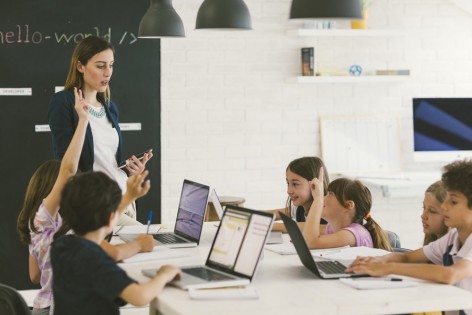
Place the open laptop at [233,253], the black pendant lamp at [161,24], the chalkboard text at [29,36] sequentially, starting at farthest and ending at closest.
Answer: the chalkboard text at [29,36] → the black pendant lamp at [161,24] → the open laptop at [233,253]

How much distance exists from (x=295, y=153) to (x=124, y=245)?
3025 mm

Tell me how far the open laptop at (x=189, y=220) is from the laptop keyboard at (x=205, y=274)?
1.88 ft

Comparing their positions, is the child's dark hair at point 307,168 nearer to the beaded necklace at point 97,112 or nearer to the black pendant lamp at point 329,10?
the beaded necklace at point 97,112

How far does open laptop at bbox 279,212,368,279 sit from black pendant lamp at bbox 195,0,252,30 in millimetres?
1161

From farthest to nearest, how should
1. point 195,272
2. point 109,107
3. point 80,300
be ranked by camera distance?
point 109,107 < point 195,272 < point 80,300

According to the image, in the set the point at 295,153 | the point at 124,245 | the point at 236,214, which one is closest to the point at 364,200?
the point at 236,214

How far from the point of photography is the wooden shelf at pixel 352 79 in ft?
19.1

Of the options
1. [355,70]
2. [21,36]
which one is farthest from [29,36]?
[355,70]

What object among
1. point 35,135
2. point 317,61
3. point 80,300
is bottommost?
point 80,300

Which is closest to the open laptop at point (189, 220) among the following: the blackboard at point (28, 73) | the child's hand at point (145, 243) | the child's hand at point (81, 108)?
the child's hand at point (145, 243)

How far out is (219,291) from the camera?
2578mm

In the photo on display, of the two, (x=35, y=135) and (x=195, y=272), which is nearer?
(x=195, y=272)

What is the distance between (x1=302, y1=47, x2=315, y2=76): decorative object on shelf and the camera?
231 inches

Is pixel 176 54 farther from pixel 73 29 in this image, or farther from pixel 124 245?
pixel 124 245
